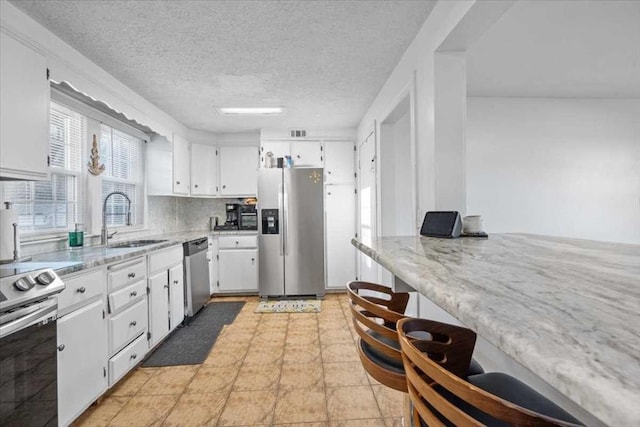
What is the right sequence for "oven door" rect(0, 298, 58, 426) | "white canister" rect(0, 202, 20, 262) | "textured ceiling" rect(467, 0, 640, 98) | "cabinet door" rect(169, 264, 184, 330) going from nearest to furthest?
1. "oven door" rect(0, 298, 58, 426)
2. "white canister" rect(0, 202, 20, 262)
3. "textured ceiling" rect(467, 0, 640, 98)
4. "cabinet door" rect(169, 264, 184, 330)

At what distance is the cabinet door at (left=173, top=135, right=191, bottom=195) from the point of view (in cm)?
387

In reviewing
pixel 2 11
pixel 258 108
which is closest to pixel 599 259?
pixel 2 11

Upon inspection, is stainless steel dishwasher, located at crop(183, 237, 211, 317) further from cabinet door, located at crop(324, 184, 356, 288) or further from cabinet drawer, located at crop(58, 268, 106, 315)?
cabinet door, located at crop(324, 184, 356, 288)

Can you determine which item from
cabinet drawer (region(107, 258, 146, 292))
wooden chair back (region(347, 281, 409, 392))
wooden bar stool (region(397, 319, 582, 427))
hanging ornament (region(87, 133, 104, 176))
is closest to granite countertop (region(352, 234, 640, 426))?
wooden bar stool (region(397, 319, 582, 427))

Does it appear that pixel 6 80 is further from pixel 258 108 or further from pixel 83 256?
pixel 258 108

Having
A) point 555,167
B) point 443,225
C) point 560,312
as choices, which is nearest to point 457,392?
point 560,312

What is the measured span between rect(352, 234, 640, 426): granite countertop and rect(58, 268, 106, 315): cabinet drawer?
167 centimetres

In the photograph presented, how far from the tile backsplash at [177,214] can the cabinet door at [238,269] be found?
2.43 ft

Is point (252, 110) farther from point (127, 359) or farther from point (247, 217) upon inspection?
point (127, 359)

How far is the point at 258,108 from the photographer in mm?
3578

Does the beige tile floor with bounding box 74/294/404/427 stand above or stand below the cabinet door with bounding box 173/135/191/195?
below

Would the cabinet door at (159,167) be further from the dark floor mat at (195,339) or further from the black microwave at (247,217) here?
the dark floor mat at (195,339)

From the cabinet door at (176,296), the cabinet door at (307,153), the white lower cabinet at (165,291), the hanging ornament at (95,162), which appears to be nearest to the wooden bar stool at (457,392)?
the white lower cabinet at (165,291)

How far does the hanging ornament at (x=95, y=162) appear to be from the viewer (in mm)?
2784
